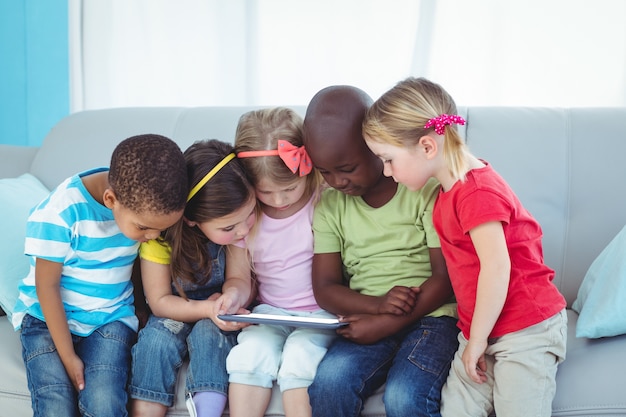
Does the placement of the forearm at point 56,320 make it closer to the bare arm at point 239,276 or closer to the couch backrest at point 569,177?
the bare arm at point 239,276

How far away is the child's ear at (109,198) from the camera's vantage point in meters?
1.50

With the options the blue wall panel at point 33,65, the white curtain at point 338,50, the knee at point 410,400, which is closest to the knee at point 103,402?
the knee at point 410,400

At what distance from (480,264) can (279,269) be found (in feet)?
1.86

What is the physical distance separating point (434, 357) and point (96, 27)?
2240 mm

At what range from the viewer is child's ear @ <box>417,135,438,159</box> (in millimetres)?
1416

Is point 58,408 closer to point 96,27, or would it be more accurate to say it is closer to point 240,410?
point 240,410

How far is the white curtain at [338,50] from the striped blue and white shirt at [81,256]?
4.07ft

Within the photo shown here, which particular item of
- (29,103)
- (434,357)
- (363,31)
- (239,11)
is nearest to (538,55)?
(363,31)

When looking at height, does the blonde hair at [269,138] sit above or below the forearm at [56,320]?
above

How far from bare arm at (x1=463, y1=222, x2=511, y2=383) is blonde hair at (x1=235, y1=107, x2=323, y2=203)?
0.48 meters

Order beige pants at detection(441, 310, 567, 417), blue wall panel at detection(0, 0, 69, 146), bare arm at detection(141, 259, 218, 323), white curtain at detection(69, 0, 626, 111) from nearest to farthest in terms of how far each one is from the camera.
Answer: beige pants at detection(441, 310, 567, 417) < bare arm at detection(141, 259, 218, 323) < white curtain at detection(69, 0, 626, 111) < blue wall panel at detection(0, 0, 69, 146)

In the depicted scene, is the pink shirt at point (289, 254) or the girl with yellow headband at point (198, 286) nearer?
the girl with yellow headband at point (198, 286)

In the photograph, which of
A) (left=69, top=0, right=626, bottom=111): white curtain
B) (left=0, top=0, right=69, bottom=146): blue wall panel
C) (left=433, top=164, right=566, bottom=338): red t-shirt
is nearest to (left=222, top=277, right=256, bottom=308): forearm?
(left=433, top=164, right=566, bottom=338): red t-shirt

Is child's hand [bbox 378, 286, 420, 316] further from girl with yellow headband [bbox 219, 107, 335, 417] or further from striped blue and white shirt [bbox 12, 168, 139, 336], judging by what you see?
striped blue and white shirt [bbox 12, 168, 139, 336]
